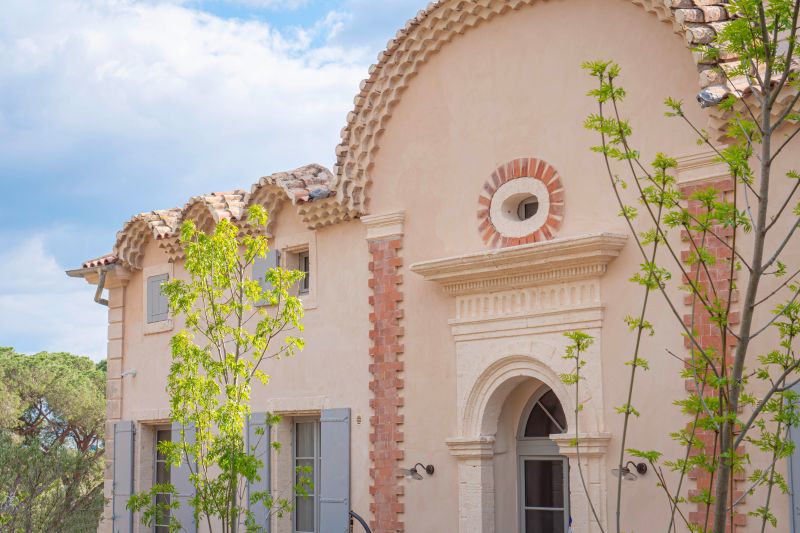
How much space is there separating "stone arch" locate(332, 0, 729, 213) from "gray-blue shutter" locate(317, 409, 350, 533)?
97.1 inches

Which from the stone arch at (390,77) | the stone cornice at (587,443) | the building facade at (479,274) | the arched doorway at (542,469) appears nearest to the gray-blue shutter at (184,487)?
the building facade at (479,274)

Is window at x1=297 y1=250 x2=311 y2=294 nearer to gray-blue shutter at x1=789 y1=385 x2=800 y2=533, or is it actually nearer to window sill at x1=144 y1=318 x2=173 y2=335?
window sill at x1=144 y1=318 x2=173 y2=335

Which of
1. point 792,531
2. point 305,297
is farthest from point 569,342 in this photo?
point 305,297

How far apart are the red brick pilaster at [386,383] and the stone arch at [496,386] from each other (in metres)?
1.05

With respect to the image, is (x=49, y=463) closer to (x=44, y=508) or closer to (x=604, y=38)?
(x=44, y=508)

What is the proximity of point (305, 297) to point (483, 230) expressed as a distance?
2997mm

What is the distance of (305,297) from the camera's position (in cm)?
1441

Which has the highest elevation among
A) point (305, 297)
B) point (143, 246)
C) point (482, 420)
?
point (143, 246)

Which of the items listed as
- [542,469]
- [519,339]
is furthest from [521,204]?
[542,469]

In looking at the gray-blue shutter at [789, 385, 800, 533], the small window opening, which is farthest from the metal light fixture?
the small window opening

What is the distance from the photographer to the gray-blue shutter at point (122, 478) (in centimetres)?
1656

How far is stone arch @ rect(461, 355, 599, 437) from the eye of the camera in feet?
38.3

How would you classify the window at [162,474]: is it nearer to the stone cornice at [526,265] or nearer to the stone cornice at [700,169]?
the stone cornice at [526,265]

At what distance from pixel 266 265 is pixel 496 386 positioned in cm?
407
